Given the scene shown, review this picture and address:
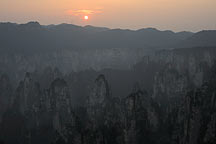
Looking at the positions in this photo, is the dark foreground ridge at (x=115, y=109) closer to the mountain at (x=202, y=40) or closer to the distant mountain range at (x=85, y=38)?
the mountain at (x=202, y=40)

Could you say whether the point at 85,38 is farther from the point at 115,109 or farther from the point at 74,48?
the point at 115,109

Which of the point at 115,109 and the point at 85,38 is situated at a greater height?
the point at 85,38

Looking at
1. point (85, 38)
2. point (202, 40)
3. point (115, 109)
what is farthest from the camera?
point (85, 38)

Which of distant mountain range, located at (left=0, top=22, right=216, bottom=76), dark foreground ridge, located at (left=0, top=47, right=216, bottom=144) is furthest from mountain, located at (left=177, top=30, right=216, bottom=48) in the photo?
dark foreground ridge, located at (left=0, top=47, right=216, bottom=144)

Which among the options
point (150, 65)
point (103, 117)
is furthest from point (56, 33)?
point (103, 117)

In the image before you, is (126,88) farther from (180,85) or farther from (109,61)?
(109,61)

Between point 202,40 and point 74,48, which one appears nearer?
point 202,40

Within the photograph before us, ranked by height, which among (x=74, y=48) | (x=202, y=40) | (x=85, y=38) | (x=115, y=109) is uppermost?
(x=85, y=38)

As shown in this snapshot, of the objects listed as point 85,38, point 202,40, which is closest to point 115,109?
point 202,40

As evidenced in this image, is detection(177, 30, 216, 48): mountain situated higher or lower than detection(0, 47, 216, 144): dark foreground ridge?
higher

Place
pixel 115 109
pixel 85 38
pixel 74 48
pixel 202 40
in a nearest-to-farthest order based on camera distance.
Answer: pixel 115 109
pixel 202 40
pixel 74 48
pixel 85 38

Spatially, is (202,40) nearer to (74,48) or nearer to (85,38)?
(74,48)

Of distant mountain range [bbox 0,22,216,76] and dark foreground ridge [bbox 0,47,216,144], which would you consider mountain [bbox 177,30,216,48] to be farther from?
dark foreground ridge [bbox 0,47,216,144]
